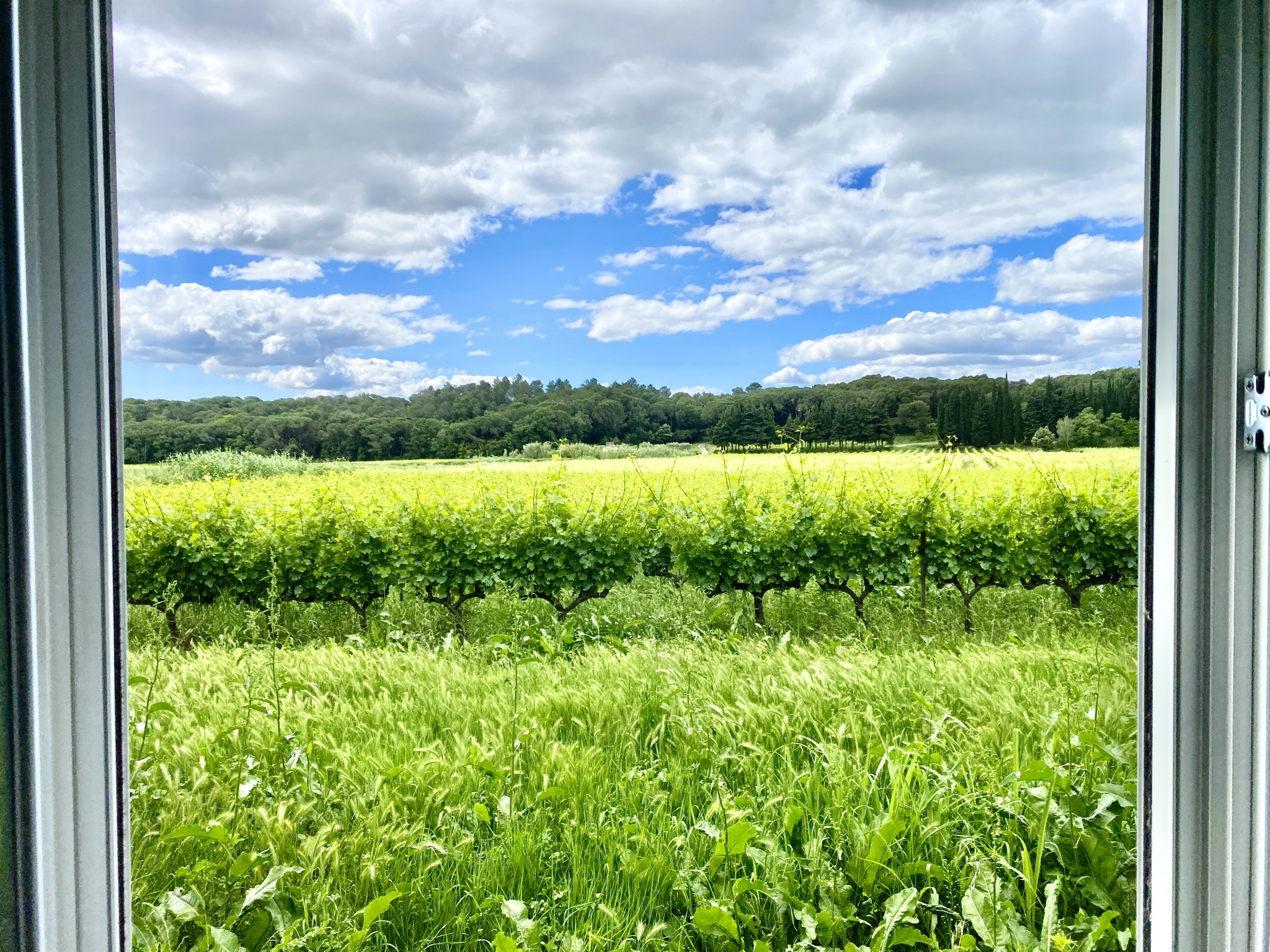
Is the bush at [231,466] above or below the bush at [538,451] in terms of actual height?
below

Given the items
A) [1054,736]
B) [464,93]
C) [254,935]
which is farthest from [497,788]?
[464,93]

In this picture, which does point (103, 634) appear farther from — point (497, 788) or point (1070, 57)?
point (1070, 57)

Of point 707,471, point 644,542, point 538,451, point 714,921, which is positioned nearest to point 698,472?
point 707,471

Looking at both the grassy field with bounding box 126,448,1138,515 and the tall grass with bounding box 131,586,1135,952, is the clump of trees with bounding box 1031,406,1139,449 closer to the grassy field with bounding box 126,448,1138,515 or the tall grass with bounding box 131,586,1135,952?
the grassy field with bounding box 126,448,1138,515

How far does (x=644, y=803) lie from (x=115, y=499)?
1400mm

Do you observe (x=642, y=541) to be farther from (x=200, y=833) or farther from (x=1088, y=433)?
(x=1088, y=433)

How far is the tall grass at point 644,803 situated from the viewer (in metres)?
1.33

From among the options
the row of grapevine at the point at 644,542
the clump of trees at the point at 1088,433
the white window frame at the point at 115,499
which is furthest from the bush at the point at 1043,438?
the white window frame at the point at 115,499

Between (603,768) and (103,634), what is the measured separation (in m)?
1.42

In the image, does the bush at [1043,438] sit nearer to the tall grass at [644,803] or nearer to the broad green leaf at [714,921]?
the tall grass at [644,803]

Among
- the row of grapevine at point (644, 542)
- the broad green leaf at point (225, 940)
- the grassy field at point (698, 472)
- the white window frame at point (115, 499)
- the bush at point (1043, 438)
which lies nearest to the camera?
the white window frame at point (115, 499)

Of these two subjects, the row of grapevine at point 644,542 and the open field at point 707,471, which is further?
the open field at point 707,471

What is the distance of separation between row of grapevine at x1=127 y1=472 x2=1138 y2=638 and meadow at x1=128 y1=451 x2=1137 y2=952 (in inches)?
1.8

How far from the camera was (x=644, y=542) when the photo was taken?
10.4 ft
